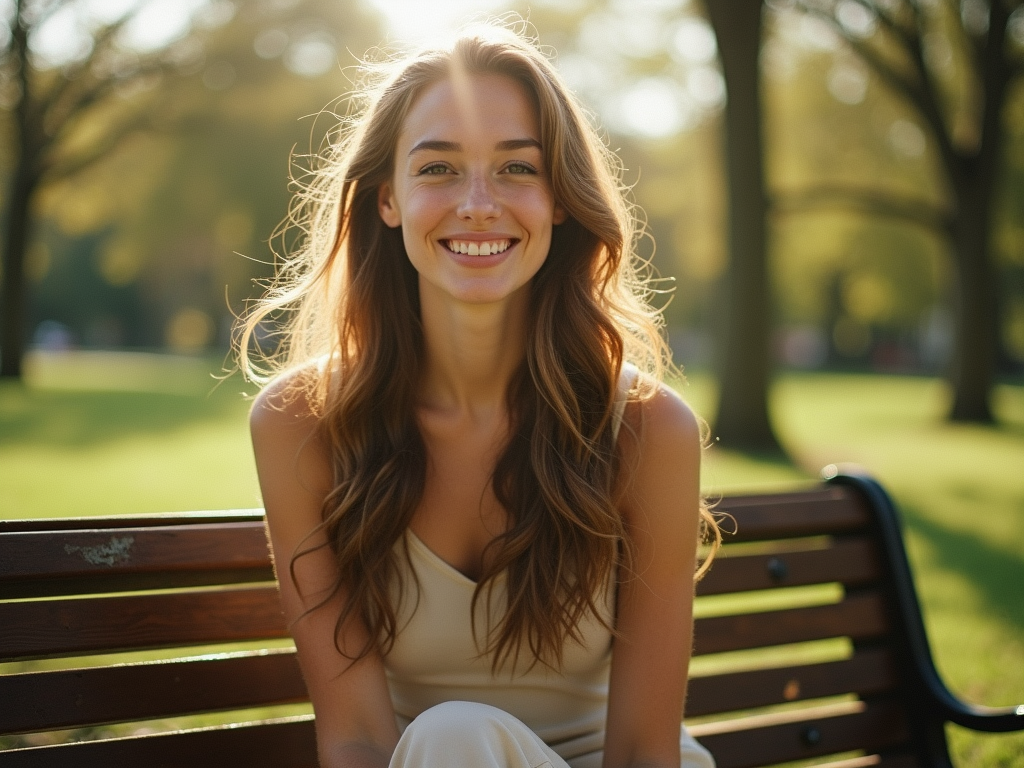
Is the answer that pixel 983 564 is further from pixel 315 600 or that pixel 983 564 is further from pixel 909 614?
pixel 315 600

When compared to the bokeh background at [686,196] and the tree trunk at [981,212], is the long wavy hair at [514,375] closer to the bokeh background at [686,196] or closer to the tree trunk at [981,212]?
the bokeh background at [686,196]

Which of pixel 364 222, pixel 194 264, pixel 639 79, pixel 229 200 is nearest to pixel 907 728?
pixel 364 222

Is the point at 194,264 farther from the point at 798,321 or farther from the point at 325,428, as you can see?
the point at 325,428

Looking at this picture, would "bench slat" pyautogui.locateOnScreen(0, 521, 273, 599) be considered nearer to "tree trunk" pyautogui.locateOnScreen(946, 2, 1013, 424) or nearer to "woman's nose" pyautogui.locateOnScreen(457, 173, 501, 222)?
"woman's nose" pyautogui.locateOnScreen(457, 173, 501, 222)

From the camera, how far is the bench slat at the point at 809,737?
9.99ft

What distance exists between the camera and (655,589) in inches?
105

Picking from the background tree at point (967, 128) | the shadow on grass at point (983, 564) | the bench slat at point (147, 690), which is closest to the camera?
the bench slat at point (147, 690)

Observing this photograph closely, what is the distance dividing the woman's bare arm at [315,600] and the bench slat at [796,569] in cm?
105

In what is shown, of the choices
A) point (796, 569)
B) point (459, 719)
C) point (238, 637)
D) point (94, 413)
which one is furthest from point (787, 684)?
point (94, 413)

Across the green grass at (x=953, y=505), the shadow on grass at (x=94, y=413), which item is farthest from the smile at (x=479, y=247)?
the shadow on grass at (x=94, y=413)

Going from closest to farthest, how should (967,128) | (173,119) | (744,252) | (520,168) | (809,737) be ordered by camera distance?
1. (520,168)
2. (809,737)
3. (744,252)
4. (967,128)
5. (173,119)

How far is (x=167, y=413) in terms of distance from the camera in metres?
17.3

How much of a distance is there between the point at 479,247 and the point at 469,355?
368 millimetres

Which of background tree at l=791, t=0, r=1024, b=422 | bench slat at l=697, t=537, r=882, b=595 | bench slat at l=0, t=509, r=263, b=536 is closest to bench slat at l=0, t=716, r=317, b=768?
bench slat at l=0, t=509, r=263, b=536
